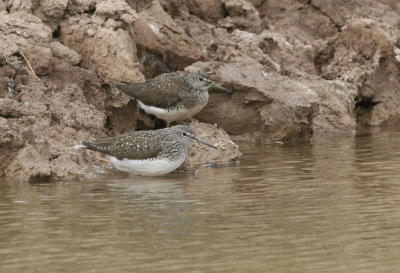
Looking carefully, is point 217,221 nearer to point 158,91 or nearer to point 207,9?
point 158,91

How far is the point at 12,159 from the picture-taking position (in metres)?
11.0

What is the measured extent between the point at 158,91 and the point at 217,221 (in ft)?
16.2

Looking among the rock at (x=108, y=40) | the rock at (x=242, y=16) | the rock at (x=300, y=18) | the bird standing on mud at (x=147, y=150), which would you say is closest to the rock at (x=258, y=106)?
the rock at (x=108, y=40)

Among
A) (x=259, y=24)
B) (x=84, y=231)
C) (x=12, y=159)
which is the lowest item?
(x=84, y=231)

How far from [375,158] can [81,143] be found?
4519 mm

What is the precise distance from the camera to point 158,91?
13.0m

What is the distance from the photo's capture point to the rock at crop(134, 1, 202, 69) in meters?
14.2

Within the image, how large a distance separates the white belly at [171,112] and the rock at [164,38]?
4.84 feet

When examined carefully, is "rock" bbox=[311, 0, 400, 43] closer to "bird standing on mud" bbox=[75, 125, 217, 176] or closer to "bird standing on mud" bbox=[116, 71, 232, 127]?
"bird standing on mud" bbox=[116, 71, 232, 127]

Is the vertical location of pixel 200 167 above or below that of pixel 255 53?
below

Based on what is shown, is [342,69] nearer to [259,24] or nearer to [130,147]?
[259,24]

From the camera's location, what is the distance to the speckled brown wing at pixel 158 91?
508 inches

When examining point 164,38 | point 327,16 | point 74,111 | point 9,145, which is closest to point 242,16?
point 327,16

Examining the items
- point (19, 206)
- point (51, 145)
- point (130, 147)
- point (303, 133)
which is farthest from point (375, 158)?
point (19, 206)
